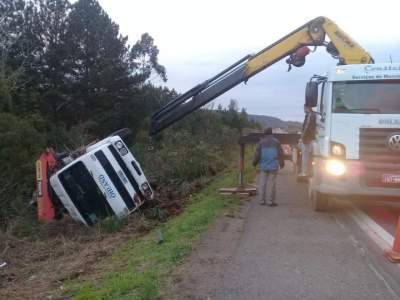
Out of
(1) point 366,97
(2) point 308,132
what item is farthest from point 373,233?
(2) point 308,132

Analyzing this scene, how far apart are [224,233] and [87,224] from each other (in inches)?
200

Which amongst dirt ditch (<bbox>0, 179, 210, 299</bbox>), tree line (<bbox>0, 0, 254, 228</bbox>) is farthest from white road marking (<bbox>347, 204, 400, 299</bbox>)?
tree line (<bbox>0, 0, 254, 228</bbox>)

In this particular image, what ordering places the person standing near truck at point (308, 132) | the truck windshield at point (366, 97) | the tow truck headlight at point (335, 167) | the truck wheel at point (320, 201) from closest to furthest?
the tow truck headlight at point (335, 167), the truck windshield at point (366, 97), the truck wheel at point (320, 201), the person standing near truck at point (308, 132)

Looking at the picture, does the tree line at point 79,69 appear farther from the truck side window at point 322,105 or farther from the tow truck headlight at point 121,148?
the truck side window at point 322,105

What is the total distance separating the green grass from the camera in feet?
21.7

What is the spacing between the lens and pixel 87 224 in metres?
13.5

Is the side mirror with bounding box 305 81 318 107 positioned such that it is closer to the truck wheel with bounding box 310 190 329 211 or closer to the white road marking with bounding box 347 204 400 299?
the truck wheel with bounding box 310 190 329 211

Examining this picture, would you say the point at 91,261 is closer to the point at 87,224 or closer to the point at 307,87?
the point at 87,224

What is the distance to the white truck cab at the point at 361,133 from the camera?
407 inches

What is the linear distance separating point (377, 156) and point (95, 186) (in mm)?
6265

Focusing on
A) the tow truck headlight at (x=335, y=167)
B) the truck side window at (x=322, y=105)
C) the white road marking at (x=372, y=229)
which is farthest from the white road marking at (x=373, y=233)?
the truck side window at (x=322, y=105)

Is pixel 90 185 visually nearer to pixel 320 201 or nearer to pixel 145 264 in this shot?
pixel 320 201

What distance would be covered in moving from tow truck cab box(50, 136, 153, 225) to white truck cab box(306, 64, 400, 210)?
4.72 metres

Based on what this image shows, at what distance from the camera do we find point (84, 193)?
1341cm
